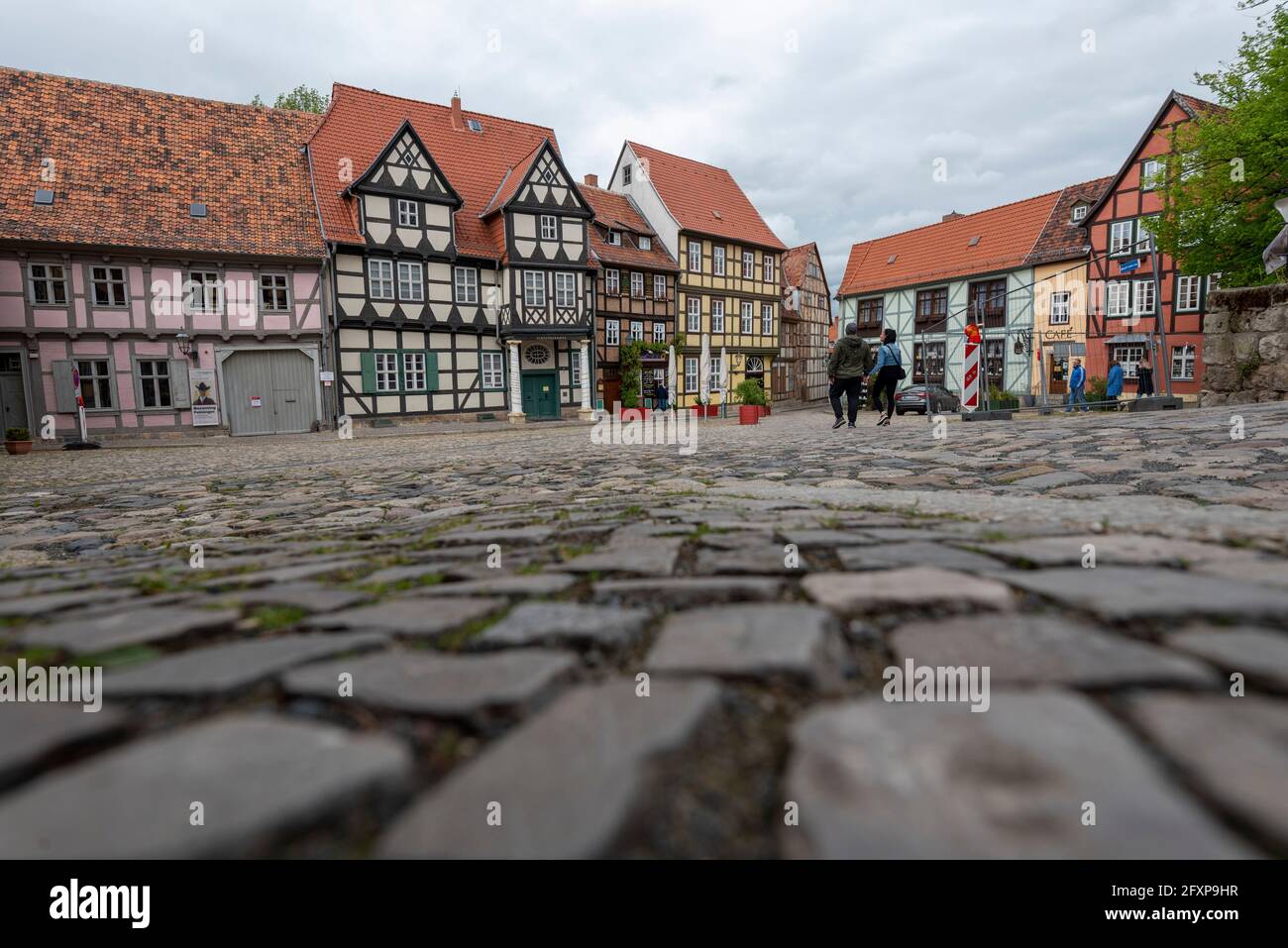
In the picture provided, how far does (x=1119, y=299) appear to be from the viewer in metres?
28.6

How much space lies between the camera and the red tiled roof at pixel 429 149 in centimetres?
2222

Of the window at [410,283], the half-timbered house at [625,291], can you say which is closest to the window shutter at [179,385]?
the window at [410,283]

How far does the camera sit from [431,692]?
1.11 metres

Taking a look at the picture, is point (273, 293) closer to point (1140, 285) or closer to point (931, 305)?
point (931, 305)

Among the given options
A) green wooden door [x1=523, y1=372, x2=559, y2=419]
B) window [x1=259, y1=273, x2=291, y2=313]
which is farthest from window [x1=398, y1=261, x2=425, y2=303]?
green wooden door [x1=523, y1=372, x2=559, y2=419]

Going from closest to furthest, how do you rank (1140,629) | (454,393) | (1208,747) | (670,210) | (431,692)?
(1208,747)
(431,692)
(1140,629)
(454,393)
(670,210)

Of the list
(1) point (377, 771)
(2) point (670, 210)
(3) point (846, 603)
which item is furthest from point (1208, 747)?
(2) point (670, 210)

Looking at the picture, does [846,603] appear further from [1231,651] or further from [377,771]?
[377,771]

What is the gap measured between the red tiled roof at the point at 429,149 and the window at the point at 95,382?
7013 millimetres

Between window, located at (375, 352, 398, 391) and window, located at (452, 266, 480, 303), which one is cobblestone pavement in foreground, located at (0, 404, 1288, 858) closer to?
window, located at (375, 352, 398, 391)

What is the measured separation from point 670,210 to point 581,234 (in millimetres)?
7540

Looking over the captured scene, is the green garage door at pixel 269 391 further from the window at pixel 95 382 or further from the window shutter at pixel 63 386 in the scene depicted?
the window shutter at pixel 63 386

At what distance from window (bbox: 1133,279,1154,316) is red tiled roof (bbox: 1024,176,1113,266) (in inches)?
127
